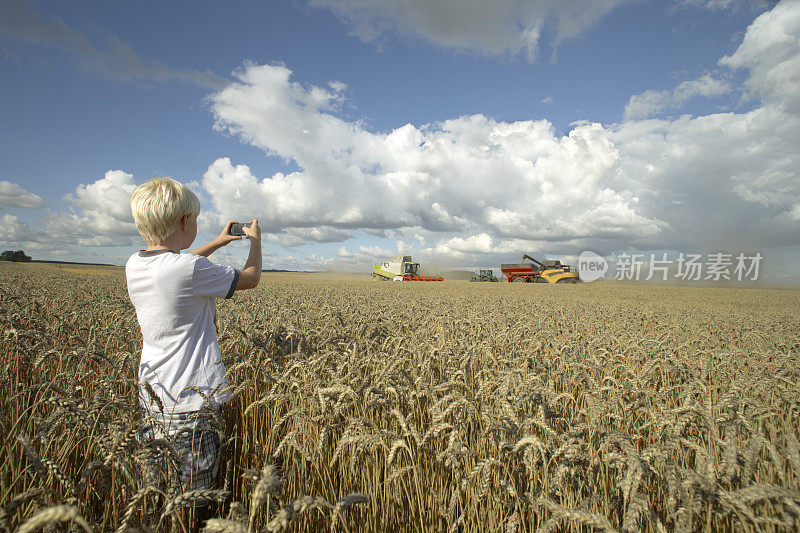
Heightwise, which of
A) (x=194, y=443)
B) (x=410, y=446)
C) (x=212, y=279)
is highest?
(x=212, y=279)

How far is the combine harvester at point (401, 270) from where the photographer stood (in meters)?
48.5

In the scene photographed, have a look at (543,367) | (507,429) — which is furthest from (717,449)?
(543,367)

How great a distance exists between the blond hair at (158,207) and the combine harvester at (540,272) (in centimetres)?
4396

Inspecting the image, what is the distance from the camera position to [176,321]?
2.31 meters

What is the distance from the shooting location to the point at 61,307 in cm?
725

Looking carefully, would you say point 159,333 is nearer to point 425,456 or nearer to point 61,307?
point 425,456

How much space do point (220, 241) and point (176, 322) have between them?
839mm

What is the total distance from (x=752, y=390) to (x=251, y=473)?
15.5 feet

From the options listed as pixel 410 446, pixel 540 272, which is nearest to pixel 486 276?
pixel 540 272

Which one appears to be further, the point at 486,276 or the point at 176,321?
the point at 486,276

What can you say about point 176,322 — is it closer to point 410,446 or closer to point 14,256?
point 410,446

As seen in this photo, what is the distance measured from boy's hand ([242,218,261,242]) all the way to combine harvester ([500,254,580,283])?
43.3 m

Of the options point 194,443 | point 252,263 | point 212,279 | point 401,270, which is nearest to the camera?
point 194,443

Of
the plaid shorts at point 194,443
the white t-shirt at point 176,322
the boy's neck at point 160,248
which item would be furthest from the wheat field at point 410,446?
the boy's neck at point 160,248
